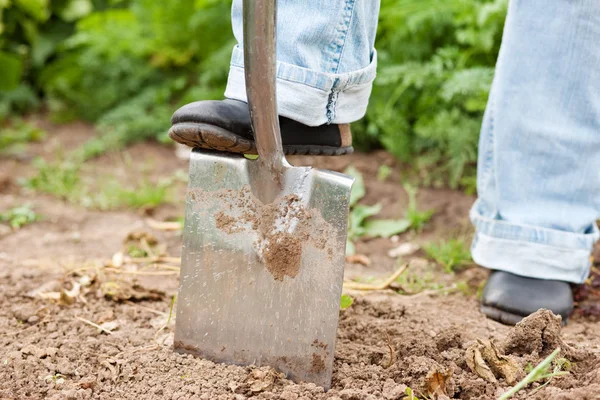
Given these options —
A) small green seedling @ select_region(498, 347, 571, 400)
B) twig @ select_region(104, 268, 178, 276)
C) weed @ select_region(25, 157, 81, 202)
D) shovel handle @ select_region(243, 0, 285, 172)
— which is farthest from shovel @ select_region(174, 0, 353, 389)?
weed @ select_region(25, 157, 81, 202)

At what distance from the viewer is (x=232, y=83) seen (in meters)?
1.61

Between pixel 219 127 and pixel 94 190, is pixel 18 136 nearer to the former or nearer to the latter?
pixel 94 190

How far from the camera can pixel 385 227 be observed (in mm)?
2752

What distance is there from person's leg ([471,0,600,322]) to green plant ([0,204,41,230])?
1943 millimetres

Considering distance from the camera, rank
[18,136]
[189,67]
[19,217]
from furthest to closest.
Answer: [189,67], [18,136], [19,217]

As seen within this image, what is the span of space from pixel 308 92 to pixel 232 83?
7.6 inches

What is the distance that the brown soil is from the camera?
1375mm

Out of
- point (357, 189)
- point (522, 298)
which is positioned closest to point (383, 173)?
point (357, 189)

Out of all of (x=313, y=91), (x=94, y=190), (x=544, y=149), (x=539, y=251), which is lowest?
(x=94, y=190)

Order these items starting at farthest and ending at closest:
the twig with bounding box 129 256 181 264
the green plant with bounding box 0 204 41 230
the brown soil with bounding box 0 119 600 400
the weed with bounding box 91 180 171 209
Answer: the weed with bounding box 91 180 171 209 < the green plant with bounding box 0 204 41 230 < the twig with bounding box 129 256 181 264 < the brown soil with bounding box 0 119 600 400

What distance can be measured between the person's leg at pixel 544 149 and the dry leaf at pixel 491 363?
0.45 m

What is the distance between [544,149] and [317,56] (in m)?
0.71

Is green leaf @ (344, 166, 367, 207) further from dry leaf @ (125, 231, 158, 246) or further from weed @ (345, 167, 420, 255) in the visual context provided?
dry leaf @ (125, 231, 158, 246)

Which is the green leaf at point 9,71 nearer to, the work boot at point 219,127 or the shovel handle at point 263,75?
the work boot at point 219,127
